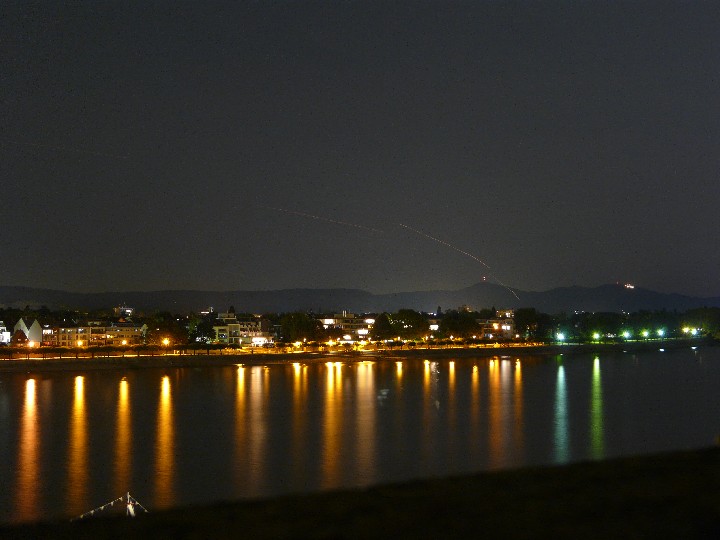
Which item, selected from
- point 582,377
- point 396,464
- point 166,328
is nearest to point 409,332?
point 166,328

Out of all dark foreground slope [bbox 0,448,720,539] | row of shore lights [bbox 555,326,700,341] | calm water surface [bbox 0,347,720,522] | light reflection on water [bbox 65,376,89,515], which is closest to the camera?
dark foreground slope [bbox 0,448,720,539]

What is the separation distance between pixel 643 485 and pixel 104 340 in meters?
43.5

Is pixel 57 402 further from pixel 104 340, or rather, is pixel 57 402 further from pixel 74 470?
pixel 104 340

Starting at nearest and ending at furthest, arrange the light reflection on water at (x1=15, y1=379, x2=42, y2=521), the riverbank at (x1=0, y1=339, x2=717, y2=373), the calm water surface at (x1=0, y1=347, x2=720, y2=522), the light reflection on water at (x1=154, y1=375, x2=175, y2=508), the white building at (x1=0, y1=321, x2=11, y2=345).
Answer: the light reflection on water at (x1=15, y1=379, x2=42, y2=521)
the light reflection on water at (x1=154, y1=375, x2=175, y2=508)
the calm water surface at (x1=0, y1=347, x2=720, y2=522)
the riverbank at (x1=0, y1=339, x2=717, y2=373)
the white building at (x1=0, y1=321, x2=11, y2=345)

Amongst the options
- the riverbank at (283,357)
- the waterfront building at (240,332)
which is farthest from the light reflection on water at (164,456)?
the waterfront building at (240,332)

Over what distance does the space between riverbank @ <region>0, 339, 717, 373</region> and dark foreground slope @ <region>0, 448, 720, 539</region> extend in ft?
83.3

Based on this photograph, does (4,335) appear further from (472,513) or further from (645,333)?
(472,513)

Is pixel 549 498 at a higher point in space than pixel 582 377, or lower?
higher

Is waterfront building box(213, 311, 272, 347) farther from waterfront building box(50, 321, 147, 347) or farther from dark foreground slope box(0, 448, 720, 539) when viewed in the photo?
dark foreground slope box(0, 448, 720, 539)

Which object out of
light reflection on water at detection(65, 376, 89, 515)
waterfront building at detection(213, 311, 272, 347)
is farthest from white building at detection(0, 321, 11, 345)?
light reflection on water at detection(65, 376, 89, 515)

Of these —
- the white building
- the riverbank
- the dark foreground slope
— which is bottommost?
the riverbank

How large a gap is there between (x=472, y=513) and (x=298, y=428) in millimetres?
10302

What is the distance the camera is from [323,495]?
269cm

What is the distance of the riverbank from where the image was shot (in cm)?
2684
